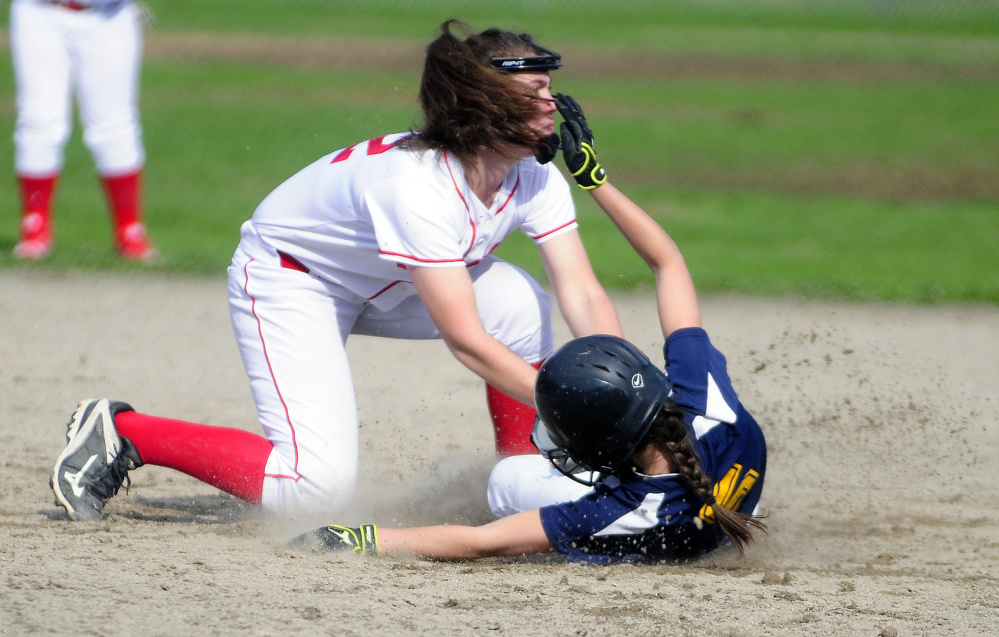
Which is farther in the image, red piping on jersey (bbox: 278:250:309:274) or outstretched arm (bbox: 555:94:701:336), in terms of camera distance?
red piping on jersey (bbox: 278:250:309:274)

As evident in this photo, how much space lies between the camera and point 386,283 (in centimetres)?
338

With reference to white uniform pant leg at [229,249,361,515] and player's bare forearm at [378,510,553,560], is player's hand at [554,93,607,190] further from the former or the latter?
player's bare forearm at [378,510,553,560]

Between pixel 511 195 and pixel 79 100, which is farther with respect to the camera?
pixel 79 100

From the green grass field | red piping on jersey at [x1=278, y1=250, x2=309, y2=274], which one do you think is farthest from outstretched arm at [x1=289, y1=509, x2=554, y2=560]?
the green grass field

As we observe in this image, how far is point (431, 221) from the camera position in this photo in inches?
116

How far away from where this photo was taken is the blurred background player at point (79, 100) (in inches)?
255

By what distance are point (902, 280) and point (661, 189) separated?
363 centimetres

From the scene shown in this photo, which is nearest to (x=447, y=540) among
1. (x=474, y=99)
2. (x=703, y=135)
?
(x=474, y=99)

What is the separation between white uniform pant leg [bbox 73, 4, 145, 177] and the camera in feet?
21.5

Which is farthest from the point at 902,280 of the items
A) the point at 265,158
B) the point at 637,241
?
the point at 265,158

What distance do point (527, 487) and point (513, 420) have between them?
554mm

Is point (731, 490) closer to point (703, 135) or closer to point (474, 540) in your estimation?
point (474, 540)

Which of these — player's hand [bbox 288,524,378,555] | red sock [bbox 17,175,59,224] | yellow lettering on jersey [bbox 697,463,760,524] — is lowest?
red sock [bbox 17,175,59,224]

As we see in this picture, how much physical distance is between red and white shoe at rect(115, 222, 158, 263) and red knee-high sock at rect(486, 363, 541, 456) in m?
3.93
